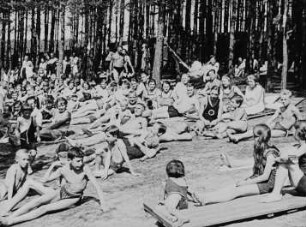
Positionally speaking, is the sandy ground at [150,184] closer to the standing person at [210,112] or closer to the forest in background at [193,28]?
the standing person at [210,112]

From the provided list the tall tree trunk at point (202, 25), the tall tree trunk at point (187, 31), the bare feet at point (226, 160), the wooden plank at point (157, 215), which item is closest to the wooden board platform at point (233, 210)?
the wooden plank at point (157, 215)

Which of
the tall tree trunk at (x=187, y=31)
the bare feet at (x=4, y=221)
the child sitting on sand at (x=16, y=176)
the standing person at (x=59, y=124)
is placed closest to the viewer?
the bare feet at (x=4, y=221)

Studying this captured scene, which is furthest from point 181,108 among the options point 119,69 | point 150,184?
point 119,69

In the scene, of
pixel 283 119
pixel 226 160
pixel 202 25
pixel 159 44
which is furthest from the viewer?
pixel 202 25

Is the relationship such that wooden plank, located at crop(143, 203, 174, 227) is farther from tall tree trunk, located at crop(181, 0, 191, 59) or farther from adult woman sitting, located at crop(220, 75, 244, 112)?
tall tree trunk, located at crop(181, 0, 191, 59)

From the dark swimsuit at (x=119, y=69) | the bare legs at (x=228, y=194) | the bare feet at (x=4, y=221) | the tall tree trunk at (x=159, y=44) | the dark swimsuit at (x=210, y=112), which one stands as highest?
the tall tree trunk at (x=159, y=44)

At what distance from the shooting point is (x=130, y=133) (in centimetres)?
1029

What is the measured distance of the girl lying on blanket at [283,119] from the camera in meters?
10.2

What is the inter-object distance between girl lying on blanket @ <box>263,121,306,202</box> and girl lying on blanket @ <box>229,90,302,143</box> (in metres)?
3.69

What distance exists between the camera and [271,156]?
670 centimetres

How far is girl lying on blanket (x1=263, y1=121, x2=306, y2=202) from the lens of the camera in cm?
643

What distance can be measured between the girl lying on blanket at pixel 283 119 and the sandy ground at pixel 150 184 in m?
0.16

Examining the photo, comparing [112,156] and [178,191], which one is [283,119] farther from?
[178,191]

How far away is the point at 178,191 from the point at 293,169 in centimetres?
150
